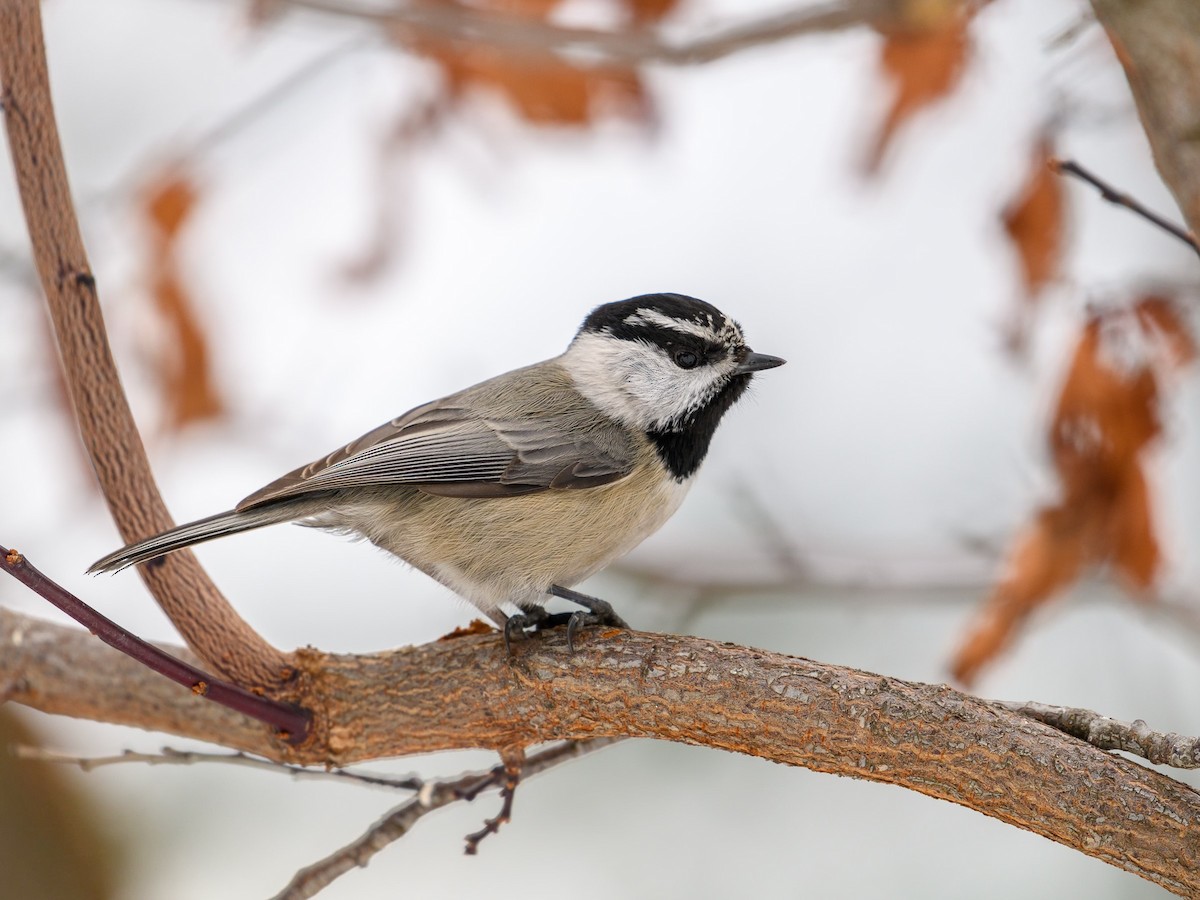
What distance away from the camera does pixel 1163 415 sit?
8.35 feet

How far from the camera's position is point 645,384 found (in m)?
3.08

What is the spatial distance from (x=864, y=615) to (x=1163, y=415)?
1685mm

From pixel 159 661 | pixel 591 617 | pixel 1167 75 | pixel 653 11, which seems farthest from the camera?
pixel 653 11

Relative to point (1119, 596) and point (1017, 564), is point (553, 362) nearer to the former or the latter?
point (1017, 564)

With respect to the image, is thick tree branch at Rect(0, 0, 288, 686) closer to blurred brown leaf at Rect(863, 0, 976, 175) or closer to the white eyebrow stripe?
the white eyebrow stripe

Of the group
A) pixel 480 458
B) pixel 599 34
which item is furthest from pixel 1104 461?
pixel 599 34

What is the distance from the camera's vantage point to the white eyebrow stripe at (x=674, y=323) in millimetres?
3035

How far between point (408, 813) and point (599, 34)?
6.55 feet

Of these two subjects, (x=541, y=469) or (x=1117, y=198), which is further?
(x=541, y=469)

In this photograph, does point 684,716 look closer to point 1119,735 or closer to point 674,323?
point 1119,735

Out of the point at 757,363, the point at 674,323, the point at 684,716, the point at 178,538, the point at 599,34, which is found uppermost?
the point at 599,34

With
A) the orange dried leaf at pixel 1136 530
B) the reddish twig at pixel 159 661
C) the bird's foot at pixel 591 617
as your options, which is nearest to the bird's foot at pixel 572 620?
the bird's foot at pixel 591 617

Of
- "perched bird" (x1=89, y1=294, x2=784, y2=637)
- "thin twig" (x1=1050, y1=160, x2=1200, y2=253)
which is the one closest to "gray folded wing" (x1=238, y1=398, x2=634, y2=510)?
"perched bird" (x1=89, y1=294, x2=784, y2=637)

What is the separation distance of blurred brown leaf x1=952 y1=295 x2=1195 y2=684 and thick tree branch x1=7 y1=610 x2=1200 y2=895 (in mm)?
730
